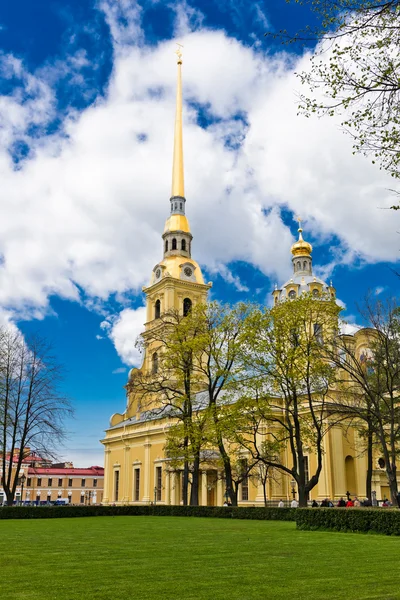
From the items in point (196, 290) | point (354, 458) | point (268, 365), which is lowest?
point (354, 458)

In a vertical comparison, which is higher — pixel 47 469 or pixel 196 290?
pixel 196 290

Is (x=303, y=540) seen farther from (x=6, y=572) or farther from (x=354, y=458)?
(x=354, y=458)

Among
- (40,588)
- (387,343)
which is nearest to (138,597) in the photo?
(40,588)

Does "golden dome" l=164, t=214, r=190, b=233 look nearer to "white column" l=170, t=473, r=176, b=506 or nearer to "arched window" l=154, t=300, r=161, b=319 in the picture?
"arched window" l=154, t=300, r=161, b=319

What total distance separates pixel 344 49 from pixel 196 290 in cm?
5934

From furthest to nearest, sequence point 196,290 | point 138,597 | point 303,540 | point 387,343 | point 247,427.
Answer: point 196,290 < point 247,427 < point 387,343 < point 303,540 < point 138,597

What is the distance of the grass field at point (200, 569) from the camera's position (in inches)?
338

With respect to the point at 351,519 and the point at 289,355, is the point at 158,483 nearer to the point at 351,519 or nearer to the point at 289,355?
the point at 289,355

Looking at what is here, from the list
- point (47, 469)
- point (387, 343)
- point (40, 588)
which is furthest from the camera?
point (47, 469)

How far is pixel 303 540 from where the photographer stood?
17.0 metres

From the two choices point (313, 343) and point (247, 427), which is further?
point (247, 427)

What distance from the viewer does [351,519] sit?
2080 centimetres

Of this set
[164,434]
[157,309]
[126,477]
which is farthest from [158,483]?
[157,309]

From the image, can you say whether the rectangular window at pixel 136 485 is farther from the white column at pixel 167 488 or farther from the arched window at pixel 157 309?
the arched window at pixel 157 309
